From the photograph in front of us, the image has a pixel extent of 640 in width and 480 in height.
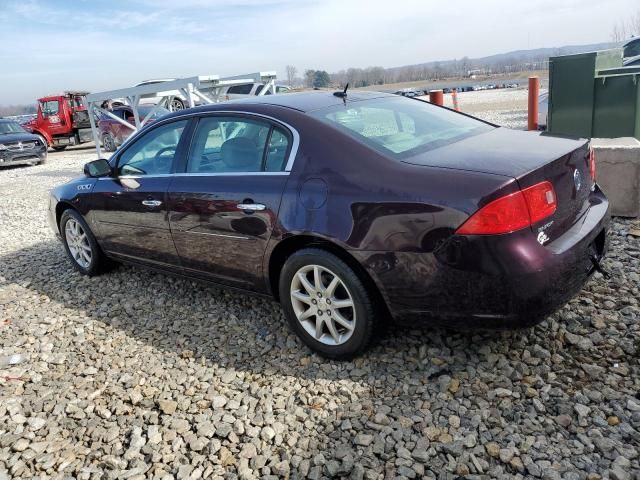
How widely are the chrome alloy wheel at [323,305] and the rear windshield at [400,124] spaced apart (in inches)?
31.5

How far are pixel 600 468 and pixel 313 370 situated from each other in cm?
155

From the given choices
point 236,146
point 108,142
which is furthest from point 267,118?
point 108,142

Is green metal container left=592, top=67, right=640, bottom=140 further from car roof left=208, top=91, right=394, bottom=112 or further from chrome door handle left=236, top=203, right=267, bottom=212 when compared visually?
chrome door handle left=236, top=203, right=267, bottom=212

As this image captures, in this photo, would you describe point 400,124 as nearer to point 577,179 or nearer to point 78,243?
point 577,179

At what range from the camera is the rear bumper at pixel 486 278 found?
2.46 metres

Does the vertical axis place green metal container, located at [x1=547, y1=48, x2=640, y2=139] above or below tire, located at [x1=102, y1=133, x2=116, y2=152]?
above

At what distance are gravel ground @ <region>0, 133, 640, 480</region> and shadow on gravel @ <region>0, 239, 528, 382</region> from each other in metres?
0.01

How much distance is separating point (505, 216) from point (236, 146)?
1.85 m

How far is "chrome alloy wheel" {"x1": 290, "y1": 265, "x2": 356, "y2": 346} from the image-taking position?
3.04m

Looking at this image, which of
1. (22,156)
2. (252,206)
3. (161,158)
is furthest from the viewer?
(22,156)

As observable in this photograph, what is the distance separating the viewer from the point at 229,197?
3385 mm

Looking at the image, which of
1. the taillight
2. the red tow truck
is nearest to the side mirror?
the taillight

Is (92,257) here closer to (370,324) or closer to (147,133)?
(147,133)

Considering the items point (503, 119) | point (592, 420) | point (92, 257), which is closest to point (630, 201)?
point (592, 420)
